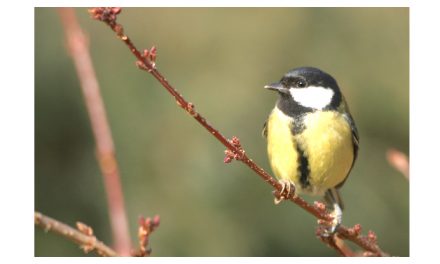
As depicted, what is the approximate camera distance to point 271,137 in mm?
2301

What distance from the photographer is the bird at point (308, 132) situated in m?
2.19

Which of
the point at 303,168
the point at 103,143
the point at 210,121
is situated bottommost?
the point at 103,143

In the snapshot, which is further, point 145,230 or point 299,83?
point 299,83

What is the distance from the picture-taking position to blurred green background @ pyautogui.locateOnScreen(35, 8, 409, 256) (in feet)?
11.3

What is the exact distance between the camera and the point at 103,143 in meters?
1.34

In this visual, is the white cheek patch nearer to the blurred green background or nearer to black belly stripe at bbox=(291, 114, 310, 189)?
black belly stripe at bbox=(291, 114, 310, 189)

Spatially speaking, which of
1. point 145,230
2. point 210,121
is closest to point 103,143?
point 145,230

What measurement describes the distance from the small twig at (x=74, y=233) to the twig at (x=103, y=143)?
0.36ft

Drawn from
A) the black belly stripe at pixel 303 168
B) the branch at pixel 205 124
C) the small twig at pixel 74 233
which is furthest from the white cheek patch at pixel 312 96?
the small twig at pixel 74 233

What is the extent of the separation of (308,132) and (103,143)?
1011 millimetres

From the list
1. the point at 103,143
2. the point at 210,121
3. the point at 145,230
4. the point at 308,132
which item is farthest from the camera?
the point at 210,121

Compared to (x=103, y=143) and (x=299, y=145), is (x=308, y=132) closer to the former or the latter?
(x=299, y=145)

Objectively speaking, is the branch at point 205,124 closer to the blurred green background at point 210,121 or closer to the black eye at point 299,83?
the black eye at point 299,83

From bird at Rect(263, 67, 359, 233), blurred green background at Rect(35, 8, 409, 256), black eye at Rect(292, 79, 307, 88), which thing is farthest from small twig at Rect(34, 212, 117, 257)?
blurred green background at Rect(35, 8, 409, 256)
